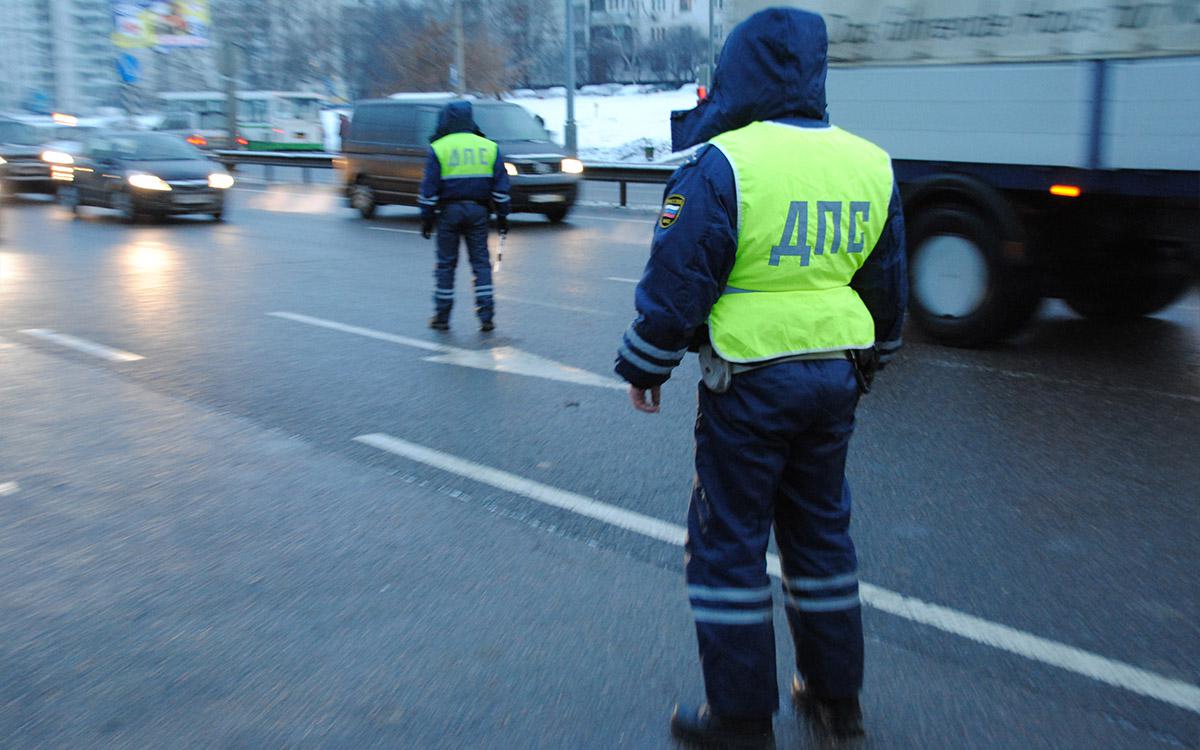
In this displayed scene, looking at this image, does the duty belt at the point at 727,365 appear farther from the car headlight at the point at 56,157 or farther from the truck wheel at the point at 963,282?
the car headlight at the point at 56,157

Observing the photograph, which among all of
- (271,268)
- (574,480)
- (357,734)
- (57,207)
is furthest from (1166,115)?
(57,207)

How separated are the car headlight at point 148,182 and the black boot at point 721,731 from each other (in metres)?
18.3

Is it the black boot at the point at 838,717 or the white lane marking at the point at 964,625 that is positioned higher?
the black boot at the point at 838,717

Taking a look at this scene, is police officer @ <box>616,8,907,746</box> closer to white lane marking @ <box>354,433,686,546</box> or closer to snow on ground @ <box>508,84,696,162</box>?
white lane marking @ <box>354,433,686,546</box>

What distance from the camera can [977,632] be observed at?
385 cm

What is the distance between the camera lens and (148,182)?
1952 cm

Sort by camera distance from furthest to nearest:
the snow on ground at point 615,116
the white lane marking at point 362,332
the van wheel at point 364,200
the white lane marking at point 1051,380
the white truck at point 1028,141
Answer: the snow on ground at point 615,116, the van wheel at point 364,200, the white lane marking at point 362,332, the white truck at point 1028,141, the white lane marking at point 1051,380

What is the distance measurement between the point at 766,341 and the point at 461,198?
6.73m

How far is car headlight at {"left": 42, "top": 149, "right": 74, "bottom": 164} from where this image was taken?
83.6 feet

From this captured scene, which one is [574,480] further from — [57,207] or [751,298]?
[57,207]

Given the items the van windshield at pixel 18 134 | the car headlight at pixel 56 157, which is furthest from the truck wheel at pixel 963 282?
the van windshield at pixel 18 134

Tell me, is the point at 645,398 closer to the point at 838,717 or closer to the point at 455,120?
the point at 838,717

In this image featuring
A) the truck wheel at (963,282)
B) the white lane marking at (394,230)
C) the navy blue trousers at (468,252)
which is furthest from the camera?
the white lane marking at (394,230)

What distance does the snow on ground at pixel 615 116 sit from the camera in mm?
50000
